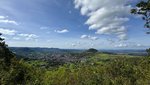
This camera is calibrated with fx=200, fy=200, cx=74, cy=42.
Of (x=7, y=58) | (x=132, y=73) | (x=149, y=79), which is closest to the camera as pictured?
(x=149, y=79)

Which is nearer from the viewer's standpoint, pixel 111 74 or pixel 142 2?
pixel 142 2

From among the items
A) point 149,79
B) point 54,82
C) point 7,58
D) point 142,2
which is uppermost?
point 142,2

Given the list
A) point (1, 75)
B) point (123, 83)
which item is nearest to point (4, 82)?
point (1, 75)

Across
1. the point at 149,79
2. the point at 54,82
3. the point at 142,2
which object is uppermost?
the point at 142,2

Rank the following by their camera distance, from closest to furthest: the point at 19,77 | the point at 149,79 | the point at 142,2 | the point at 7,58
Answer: the point at 142,2 < the point at 19,77 < the point at 149,79 < the point at 7,58

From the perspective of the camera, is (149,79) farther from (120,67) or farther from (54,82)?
(54,82)

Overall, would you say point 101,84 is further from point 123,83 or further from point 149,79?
point 149,79

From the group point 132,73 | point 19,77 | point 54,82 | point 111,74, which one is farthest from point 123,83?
point 19,77

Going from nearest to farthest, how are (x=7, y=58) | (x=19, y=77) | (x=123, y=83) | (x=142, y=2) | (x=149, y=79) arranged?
(x=142, y=2), (x=19, y=77), (x=149, y=79), (x=123, y=83), (x=7, y=58)

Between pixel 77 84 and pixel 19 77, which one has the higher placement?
pixel 19 77
